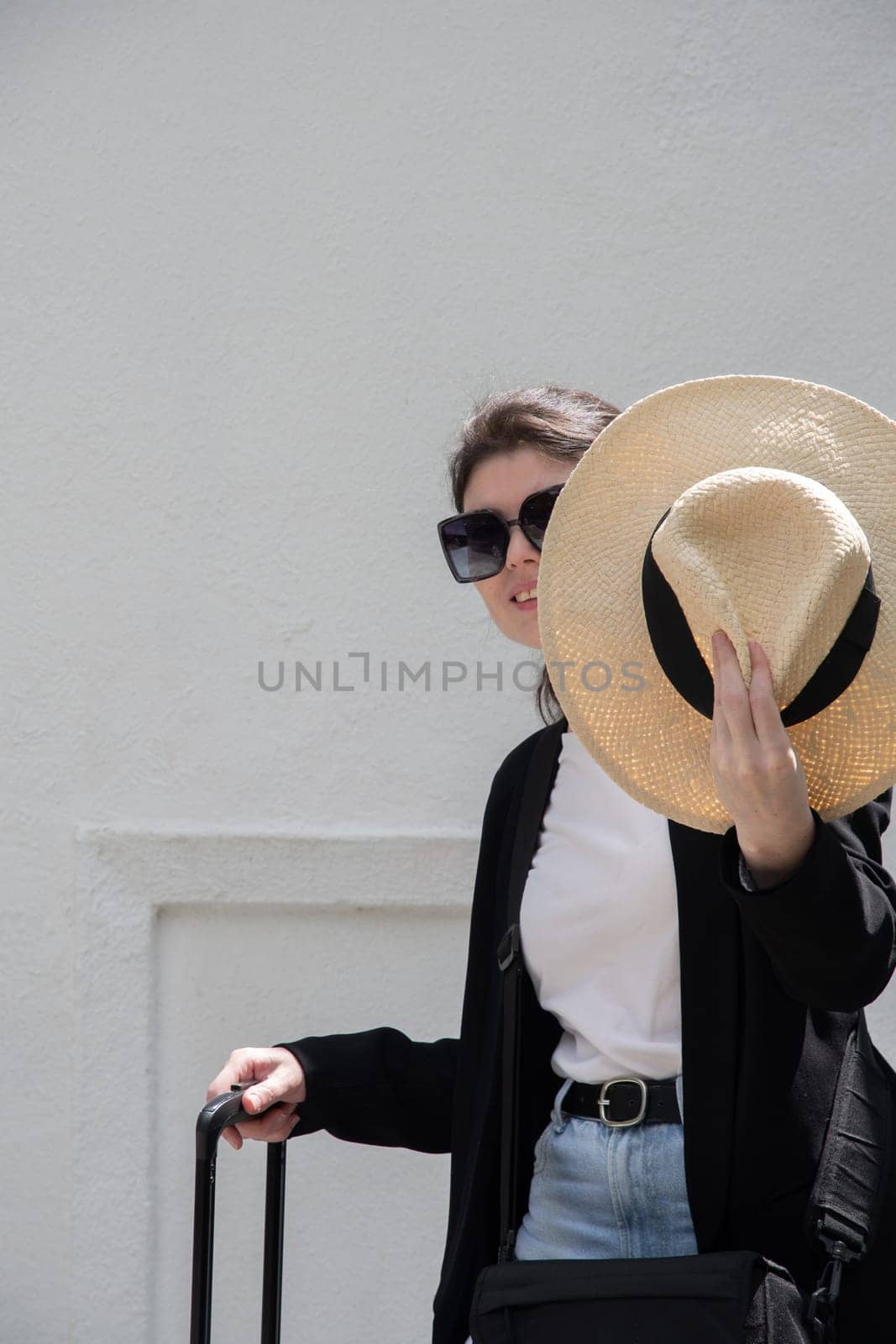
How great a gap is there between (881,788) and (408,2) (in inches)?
91.2

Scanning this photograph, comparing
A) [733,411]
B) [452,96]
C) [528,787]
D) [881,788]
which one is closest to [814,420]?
[733,411]

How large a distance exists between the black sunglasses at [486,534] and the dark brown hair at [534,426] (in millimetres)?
80

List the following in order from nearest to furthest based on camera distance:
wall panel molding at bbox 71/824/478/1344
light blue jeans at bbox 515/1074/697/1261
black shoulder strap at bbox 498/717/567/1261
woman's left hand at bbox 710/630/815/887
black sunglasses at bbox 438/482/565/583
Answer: woman's left hand at bbox 710/630/815/887 → light blue jeans at bbox 515/1074/697/1261 → black shoulder strap at bbox 498/717/567/1261 → black sunglasses at bbox 438/482/565/583 → wall panel molding at bbox 71/824/478/1344

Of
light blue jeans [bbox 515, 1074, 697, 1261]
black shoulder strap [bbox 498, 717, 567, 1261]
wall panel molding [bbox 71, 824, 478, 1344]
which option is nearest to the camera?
light blue jeans [bbox 515, 1074, 697, 1261]

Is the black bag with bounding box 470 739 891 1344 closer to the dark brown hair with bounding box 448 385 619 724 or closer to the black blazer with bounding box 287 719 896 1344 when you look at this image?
the black blazer with bounding box 287 719 896 1344

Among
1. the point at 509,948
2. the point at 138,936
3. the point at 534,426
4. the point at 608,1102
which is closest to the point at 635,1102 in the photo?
the point at 608,1102

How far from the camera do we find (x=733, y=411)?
4.75 ft

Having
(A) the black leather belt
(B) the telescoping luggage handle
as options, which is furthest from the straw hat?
(B) the telescoping luggage handle

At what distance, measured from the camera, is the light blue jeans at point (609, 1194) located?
144 centimetres

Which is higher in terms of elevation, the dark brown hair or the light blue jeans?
the dark brown hair

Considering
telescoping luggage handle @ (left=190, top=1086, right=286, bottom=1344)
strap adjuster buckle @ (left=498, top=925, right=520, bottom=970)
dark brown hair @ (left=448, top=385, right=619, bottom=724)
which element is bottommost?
telescoping luggage handle @ (left=190, top=1086, right=286, bottom=1344)

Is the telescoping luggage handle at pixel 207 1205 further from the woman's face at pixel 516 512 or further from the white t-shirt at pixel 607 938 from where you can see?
the woman's face at pixel 516 512

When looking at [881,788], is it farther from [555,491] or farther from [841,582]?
[555,491]

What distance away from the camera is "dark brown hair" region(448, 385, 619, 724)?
6.32 feet
